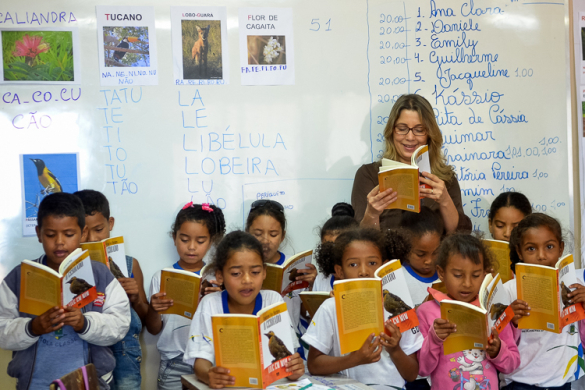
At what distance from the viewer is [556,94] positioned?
11.8ft

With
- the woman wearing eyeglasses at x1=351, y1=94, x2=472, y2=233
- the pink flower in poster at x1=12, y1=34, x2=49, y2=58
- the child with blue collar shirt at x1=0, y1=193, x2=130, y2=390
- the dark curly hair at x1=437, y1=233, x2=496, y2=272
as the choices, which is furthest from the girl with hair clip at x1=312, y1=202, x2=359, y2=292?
the pink flower in poster at x1=12, y1=34, x2=49, y2=58

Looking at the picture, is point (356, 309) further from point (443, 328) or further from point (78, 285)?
point (78, 285)

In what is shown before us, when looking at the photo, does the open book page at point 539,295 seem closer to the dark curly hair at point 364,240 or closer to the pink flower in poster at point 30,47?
the dark curly hair at point 364,240

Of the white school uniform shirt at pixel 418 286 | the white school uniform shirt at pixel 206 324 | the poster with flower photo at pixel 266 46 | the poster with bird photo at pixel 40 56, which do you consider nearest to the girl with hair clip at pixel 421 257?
the white school uniform shirt at pixel 418 286

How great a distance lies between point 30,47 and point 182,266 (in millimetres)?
1457

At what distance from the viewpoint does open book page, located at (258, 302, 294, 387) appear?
176 centimetres

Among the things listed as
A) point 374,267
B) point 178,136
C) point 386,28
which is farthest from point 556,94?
point 178,136

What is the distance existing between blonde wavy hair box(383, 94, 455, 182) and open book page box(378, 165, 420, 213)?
52 cm

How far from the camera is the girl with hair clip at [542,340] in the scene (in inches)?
91.3

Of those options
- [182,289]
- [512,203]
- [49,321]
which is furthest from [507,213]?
[49,321]

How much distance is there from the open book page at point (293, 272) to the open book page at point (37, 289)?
3.06 feet

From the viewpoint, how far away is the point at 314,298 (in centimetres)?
224

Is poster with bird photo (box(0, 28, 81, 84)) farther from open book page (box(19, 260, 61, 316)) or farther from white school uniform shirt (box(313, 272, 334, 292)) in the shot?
white school uniform shirt (box(313, 272, 334, 292))

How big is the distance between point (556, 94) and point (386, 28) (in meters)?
1.20
